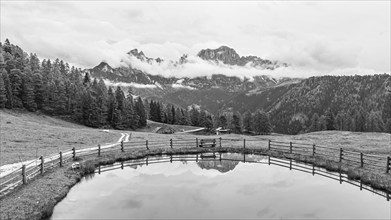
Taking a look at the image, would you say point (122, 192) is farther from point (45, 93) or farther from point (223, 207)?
point (45, 93)

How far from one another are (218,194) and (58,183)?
1347cm

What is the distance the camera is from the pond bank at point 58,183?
20177 mm

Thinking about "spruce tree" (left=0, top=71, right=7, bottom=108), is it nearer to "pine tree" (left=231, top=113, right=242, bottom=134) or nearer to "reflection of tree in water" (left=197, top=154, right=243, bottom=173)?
"reflection of tree in water" (left=197, top=154, right=243, bottom=173)

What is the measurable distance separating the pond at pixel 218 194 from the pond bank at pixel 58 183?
2.86 feet

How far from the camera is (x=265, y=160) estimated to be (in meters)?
42.7

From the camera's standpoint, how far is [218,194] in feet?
81.8

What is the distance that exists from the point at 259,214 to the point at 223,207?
8.18 ft

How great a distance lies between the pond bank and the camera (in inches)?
794

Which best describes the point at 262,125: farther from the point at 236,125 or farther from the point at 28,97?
the point at 28,97

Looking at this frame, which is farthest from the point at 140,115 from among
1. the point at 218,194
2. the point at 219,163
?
the point at 218,194

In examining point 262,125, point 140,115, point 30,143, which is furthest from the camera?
point 262,125

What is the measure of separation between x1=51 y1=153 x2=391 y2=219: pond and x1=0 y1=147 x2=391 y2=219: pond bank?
871 millimetres

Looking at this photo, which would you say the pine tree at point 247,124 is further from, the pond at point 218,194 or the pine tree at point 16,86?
the pond at point 218,194

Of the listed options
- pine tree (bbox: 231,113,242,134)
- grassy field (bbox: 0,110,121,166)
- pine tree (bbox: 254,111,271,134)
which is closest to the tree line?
grassy field (bbox: 0,110,121,166)
